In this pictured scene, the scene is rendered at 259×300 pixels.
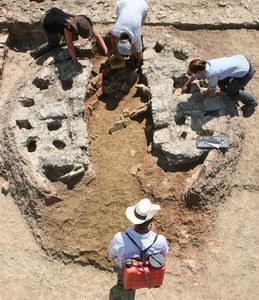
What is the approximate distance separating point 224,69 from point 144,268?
339 cm

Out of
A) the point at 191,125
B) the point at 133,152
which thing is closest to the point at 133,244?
the point at 133,152

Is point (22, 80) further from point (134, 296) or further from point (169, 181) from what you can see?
point (134, 296)

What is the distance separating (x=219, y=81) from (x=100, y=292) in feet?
12.5

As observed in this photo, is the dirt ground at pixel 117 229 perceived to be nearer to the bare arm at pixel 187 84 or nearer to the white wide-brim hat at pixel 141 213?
the bare arm at pixel 187 84

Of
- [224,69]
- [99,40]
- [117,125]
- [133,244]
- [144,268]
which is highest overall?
[224,69]

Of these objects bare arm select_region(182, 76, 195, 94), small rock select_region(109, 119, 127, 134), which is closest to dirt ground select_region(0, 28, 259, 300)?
small rock select_region(109, 119, 127, 134)

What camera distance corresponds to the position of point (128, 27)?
7.73 m

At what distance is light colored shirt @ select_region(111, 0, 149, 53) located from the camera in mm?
7727

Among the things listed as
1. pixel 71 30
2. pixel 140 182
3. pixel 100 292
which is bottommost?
pixel 100 292

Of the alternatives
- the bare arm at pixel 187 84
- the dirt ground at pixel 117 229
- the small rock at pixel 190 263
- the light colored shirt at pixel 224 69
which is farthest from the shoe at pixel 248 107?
the small rock at pixel 190 263

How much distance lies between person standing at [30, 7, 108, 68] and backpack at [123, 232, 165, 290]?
3.78 m

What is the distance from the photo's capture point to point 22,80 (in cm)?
823

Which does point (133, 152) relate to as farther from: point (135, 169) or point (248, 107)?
point (248, 107)

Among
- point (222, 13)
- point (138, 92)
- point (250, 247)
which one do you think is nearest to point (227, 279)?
point (250, 247)
